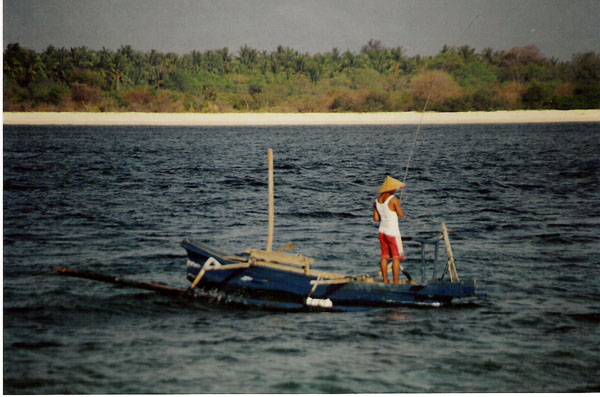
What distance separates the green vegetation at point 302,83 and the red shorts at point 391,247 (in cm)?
2609

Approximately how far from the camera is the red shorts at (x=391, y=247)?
742 centimetres

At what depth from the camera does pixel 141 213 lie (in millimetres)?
14250

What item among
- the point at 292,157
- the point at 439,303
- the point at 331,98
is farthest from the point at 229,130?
the point at 439,303

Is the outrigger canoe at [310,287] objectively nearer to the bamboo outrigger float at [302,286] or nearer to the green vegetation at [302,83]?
the bamboo outrigger float at [302,286]

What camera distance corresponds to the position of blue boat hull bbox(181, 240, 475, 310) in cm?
758

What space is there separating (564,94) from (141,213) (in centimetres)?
2789

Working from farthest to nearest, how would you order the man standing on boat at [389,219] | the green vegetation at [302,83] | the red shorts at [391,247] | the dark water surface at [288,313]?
the green vegetation at [302,83] < the red shorts at [391,247] < the man standing on boat at [389,219] < the dark water surface at [288,313]

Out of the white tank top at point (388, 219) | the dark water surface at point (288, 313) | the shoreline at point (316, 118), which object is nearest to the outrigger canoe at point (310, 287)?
the dark water surface at point (288, 313)

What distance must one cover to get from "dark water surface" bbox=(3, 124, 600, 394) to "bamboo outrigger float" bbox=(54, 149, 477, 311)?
15 centimetres

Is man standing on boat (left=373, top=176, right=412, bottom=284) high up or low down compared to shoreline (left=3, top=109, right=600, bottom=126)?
down

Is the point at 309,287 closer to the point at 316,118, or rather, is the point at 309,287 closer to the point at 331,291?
the point at 331,291

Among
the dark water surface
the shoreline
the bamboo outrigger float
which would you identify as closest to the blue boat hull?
the bamboo outrigger float

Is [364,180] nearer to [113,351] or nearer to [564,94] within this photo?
[113,351]

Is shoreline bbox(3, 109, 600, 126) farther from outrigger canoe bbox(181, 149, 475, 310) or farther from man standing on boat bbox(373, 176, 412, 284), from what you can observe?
man standing on boat bbox(373, 176, 412, 284)
